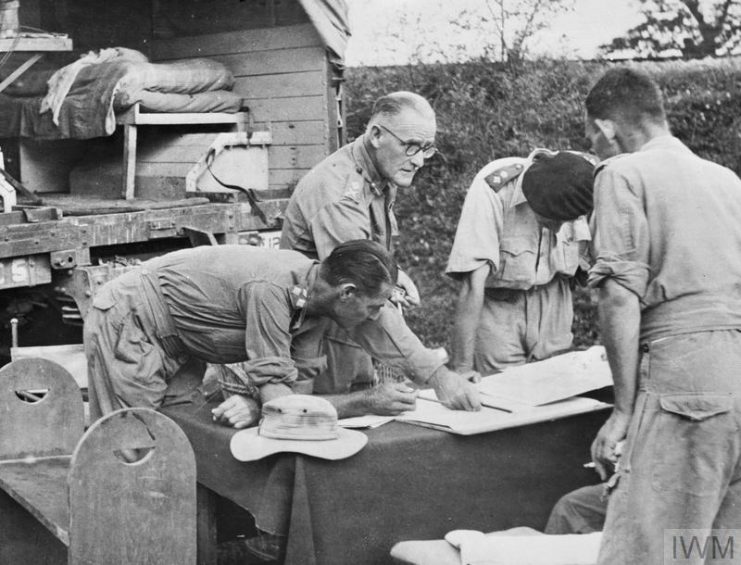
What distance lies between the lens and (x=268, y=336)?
3543mm

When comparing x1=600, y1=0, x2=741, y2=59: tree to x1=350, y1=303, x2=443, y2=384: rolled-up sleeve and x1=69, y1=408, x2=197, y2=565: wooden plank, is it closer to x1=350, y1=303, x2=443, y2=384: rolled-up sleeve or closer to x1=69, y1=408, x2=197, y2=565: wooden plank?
x1=350, y1=303, x2=443, y2=384: rolled-up sleeve

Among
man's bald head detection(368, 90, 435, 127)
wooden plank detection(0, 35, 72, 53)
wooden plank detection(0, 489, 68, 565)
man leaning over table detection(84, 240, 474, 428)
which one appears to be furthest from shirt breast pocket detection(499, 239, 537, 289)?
wooden plank detection(0, 35, 72, 53)

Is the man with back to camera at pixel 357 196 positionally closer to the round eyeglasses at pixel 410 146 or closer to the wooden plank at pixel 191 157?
the round eyeglasses at pixel 410 146

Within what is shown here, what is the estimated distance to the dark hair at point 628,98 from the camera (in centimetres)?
319

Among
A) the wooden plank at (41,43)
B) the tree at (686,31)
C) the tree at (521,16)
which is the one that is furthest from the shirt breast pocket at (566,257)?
the tree at (686,31)

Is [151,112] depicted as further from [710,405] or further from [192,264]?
[710,405]

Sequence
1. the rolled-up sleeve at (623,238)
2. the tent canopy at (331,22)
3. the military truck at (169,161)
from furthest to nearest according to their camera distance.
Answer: the tent canopy at (331,22) → the military truck at (169,161) → the rolled-up sleeve at (623,238)

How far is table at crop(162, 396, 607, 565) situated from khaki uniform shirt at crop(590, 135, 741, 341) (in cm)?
69

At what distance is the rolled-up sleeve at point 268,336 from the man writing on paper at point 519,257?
3.10 ft

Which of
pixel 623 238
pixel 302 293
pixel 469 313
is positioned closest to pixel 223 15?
pixel 469 313

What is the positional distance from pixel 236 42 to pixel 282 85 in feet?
2.38

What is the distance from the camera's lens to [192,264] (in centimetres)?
392

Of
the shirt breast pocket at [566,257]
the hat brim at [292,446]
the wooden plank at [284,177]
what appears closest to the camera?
the hat brim at [292,446]

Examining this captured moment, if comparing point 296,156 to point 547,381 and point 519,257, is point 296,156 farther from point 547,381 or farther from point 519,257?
point 547,381
